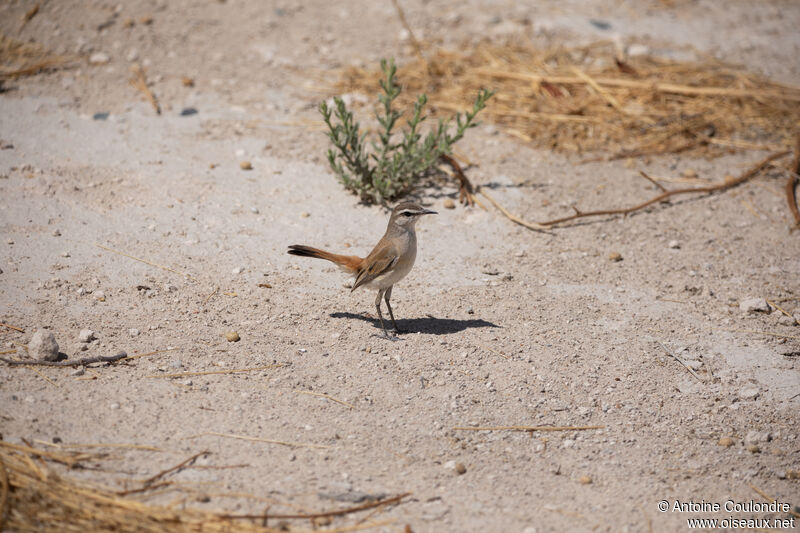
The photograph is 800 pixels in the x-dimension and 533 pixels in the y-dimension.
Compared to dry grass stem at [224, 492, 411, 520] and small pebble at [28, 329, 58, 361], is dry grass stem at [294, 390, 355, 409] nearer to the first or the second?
dry grass stem at [224, 492, 411, 520]

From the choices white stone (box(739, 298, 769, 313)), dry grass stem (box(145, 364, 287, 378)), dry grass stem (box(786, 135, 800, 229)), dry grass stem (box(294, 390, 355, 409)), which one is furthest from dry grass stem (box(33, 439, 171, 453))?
dry grass stem (box(786, 135, 800, 229))

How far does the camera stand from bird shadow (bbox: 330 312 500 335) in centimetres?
564

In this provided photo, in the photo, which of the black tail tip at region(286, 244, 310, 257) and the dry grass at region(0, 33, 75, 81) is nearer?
the black tail tip at region(286, 244, 310, 257)

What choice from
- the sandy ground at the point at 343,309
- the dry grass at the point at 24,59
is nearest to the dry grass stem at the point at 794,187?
the sandy ground at the point at 343,309

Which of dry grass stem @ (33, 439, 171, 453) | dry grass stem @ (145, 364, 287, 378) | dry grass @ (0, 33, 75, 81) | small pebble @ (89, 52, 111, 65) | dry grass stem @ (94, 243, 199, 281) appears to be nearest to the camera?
dry grass stem @ (33, 439, 171, 453)

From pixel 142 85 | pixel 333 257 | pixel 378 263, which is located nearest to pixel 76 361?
pixel 333 257

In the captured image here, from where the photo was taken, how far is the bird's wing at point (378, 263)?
5539mm

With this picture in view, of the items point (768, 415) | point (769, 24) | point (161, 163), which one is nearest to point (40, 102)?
point (161, 163)

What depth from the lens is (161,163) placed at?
24.1ft

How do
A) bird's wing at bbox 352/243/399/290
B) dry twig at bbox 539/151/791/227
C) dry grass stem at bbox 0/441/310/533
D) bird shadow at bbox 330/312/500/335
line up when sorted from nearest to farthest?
1. dry grass stem at bbox 0/441/310/533
2. bird's wing at bbox 352/243/399/290
3. bird shadow at bbox 330/312/500/335
4. dry twig at bbox 539/151/791/227

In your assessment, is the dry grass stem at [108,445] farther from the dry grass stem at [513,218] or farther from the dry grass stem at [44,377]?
the dry grass stem at [513,218]

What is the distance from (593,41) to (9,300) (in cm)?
815

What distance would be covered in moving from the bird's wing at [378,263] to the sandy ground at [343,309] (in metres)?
0.36

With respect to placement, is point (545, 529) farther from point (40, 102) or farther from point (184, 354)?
point (40, 102)
